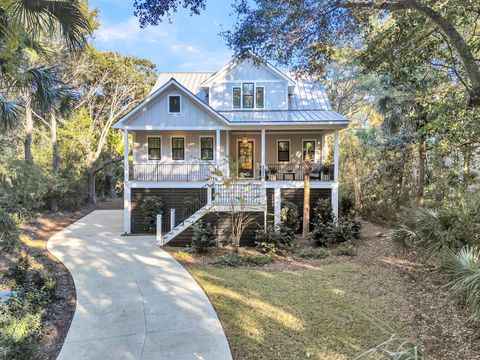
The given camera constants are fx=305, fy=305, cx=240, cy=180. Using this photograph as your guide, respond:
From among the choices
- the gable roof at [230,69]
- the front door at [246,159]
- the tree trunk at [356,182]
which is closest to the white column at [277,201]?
the front door at [246,159]

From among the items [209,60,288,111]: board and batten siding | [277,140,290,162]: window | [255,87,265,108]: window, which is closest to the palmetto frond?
[209,60,288,111]: board and batten siding

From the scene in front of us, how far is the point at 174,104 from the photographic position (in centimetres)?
1396

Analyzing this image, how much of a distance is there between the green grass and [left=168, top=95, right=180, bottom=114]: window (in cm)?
812

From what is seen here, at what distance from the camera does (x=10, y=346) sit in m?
4.12

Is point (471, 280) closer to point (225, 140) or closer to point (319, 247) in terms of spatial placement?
point (319, 247)

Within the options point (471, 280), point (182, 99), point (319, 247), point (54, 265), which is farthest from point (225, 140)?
point (471, 280)

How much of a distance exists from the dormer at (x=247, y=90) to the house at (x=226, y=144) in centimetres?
5

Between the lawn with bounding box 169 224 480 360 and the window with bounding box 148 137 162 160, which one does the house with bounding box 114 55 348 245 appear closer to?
the window with bounding box 148 137 162 160

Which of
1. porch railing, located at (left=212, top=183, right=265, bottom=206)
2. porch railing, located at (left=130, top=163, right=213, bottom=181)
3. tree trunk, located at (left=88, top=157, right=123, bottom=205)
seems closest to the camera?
porch railing, located at (left=212, top=183, right=265, bottom=206)

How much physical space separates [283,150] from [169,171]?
19.6ft

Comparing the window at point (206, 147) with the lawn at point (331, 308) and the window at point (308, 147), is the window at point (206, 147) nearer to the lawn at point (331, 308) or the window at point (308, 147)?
the window at point (308, 147)

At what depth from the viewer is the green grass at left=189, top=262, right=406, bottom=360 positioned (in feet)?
15.2

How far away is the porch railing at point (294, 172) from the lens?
46.6 feet

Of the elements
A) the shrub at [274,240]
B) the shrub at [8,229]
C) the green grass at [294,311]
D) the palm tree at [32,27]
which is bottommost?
the green grass at [294,311]
